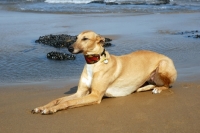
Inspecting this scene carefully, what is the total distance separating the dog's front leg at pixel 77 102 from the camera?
470cm

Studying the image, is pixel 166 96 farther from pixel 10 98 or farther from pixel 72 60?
pixel 72 60

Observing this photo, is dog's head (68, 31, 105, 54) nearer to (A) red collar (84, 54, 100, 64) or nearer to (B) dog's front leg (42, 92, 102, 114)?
(A) red collar (84, 54, 100, 64)

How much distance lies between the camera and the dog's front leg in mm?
4696

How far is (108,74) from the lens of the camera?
5.43 meters

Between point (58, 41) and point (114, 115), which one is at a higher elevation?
point (114, 115)

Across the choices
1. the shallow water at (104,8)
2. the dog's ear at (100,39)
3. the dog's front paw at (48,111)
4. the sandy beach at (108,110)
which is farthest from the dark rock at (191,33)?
the shallow water at (104,8)

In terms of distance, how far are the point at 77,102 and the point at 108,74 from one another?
30.6 inches

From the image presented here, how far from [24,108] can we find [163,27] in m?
11.4

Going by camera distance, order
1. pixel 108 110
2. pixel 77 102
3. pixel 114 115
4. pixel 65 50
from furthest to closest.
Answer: pixel 65 50 → pixel 77 102 → pixel 108 110 → pixel 114 115

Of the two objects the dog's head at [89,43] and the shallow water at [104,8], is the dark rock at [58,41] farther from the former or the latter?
the shallow water at [104,8]

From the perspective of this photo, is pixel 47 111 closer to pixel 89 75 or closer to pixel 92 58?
pixel 89 75

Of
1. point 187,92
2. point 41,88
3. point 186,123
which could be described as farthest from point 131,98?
point 41,88

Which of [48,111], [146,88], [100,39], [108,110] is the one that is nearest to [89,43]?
[100,39]

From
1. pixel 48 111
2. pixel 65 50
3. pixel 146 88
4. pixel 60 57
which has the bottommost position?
pixel 65 50
